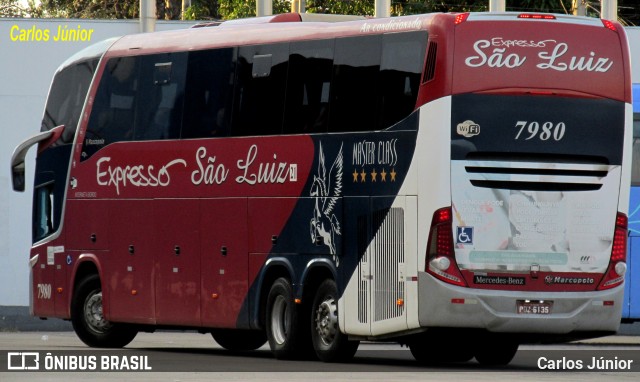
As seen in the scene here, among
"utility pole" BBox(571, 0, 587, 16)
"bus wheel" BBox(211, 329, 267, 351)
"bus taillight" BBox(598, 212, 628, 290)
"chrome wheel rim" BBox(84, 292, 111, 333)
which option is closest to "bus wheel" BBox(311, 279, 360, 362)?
"bus taillight" BBox(598, 212, 628, 290)

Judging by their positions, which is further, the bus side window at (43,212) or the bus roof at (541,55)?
the bus side window at (43,212)

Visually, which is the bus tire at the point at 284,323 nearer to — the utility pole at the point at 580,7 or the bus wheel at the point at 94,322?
the bus wheel at the point at 94,322

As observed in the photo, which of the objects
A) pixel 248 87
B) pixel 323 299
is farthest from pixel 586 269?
pixel 248 87

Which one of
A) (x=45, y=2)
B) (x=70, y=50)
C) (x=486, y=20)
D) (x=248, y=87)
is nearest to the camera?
(x=486, y=20)

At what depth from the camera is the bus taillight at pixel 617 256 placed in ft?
61.7

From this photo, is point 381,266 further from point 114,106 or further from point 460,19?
point 114,106

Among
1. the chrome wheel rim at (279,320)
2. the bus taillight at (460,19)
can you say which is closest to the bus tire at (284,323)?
the chrome wheel rim at (279,320)

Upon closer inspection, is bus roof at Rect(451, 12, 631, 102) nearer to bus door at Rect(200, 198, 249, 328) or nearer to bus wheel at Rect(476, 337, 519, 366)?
bus wheel at Rect(476, 337, 519, 366)

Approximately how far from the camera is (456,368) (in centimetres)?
1923

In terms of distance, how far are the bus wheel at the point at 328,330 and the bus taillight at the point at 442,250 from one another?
1687 millimetres

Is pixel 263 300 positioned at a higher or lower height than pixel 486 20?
lower

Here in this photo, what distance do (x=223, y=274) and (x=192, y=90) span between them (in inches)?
92.6

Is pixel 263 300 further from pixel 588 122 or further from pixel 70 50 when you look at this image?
pixel 70 50

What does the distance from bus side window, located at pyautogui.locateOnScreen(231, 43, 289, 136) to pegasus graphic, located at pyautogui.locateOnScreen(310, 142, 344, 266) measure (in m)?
0.95
